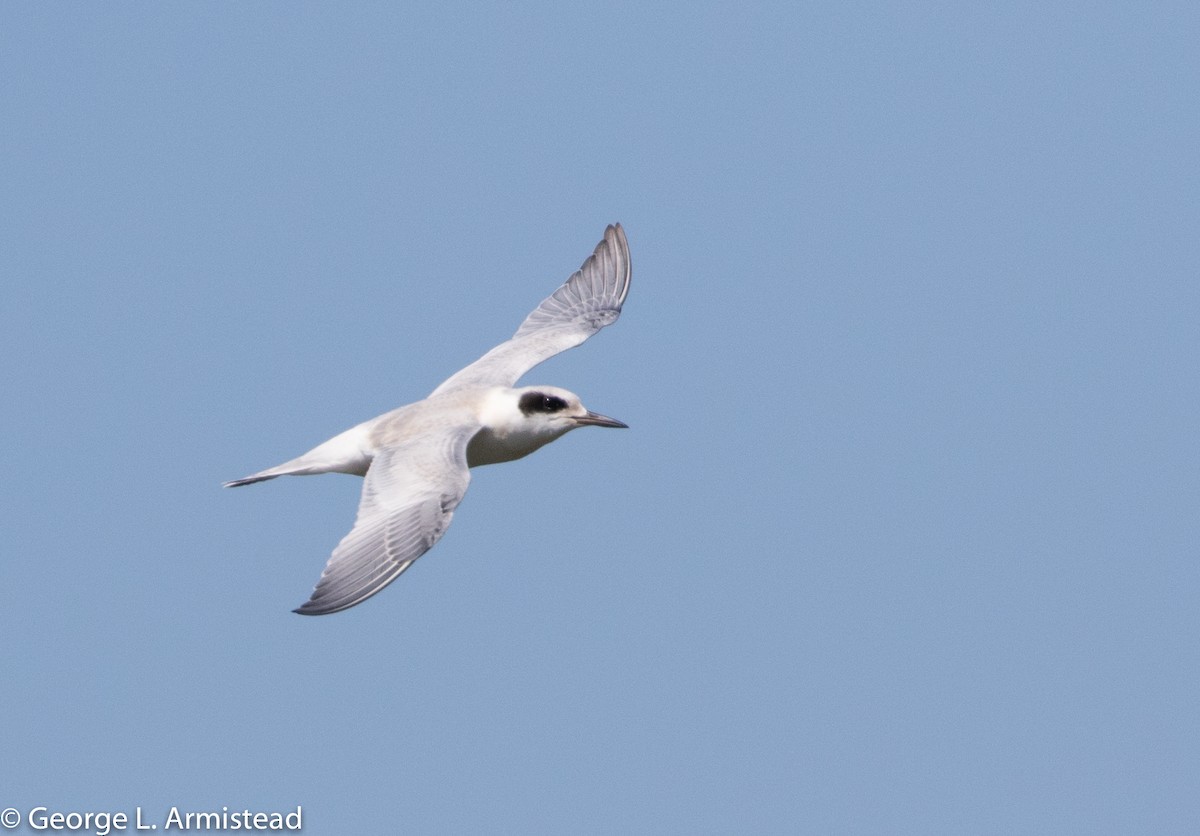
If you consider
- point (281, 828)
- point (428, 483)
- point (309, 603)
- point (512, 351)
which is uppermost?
point (512, 351)

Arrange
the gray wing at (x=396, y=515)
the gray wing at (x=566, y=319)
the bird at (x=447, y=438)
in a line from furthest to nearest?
1. the gray wing at (x=566, y=319)
2. the bird at (x=447, y=438)
3. the gray wing at (x=396, y=515)

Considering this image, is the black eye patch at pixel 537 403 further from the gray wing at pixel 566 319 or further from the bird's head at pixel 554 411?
the gray wing at pixel 566 319

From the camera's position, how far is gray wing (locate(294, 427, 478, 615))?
13.0 metres

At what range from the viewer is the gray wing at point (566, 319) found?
Answer: 59.0ft

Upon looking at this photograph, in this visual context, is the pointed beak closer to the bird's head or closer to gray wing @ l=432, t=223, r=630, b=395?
the bird's head

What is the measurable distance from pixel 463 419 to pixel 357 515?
1.93 meters

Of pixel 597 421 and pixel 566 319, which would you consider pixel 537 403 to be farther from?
pixel 566 319

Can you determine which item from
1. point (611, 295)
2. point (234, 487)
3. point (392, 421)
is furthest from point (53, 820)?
point (611, 295)

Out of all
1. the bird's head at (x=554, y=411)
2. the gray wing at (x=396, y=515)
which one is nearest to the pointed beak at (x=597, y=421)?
the bird's head at (x=554, y=411)

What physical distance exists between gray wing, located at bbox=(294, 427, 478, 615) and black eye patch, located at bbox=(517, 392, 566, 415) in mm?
664

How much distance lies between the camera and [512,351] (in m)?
18.6

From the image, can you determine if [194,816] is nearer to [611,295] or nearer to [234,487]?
[234,487]

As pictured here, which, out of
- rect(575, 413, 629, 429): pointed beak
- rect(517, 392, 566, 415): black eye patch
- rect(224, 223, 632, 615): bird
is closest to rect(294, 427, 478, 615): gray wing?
rect(224, 223, 632, 615): bird

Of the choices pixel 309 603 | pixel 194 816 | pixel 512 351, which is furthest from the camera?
pixel 512 351
